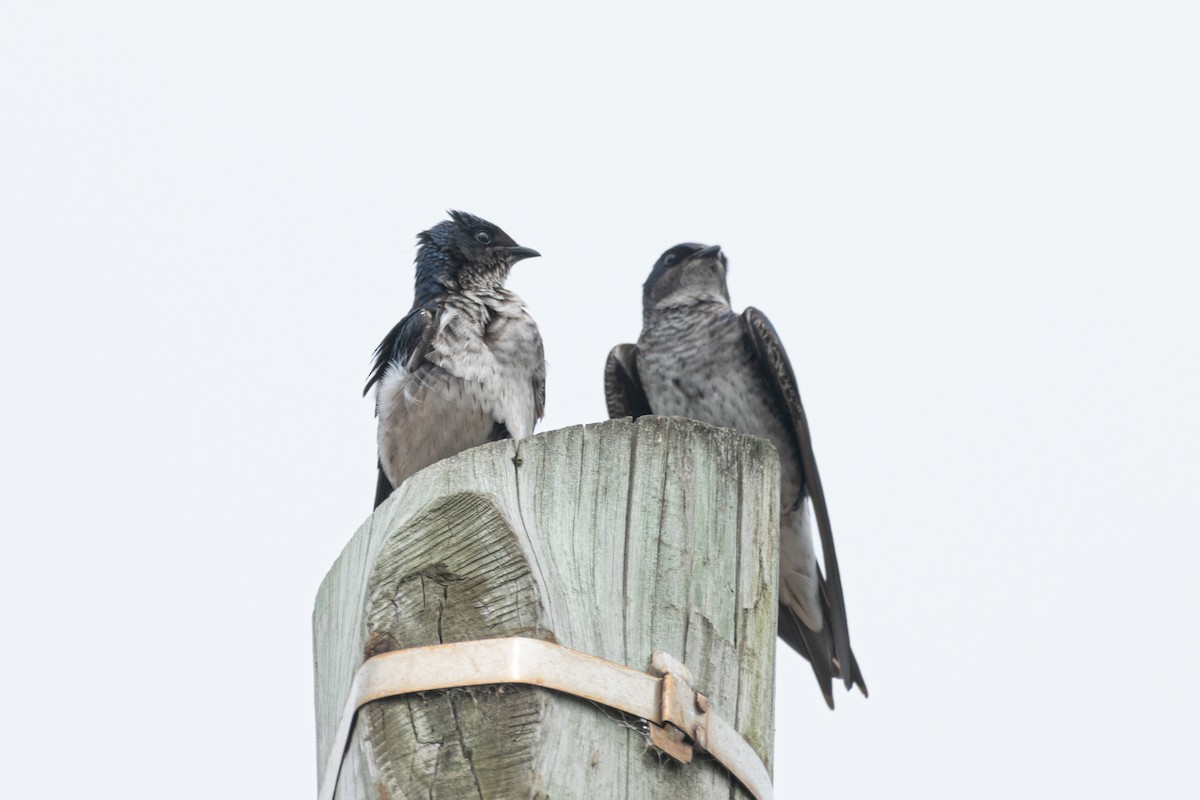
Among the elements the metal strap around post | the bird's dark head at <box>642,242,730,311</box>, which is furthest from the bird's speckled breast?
the metal strap around post

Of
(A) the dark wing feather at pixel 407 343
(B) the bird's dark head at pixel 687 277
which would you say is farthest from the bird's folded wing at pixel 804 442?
(A) the dark wing feather at pixel 407 343

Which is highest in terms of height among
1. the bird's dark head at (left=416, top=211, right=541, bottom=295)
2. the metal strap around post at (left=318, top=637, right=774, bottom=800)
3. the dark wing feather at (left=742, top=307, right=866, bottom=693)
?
the bird's dark head at (left=416, top=211, right=541, bottom=295)

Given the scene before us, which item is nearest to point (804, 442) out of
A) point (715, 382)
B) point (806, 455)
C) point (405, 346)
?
point (806, 455)

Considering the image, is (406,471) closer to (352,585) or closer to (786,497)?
(786,497)

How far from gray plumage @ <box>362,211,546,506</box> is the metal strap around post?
3.09 meters

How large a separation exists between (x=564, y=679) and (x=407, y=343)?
3.59 meters

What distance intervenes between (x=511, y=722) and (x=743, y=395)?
4300 millimetres

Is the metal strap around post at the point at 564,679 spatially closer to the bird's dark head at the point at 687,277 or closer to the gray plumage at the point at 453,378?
the gray plumage at the point at 453,378

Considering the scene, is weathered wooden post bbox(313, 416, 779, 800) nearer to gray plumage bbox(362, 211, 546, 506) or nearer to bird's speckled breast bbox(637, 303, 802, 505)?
gray plumage bbox(362, 211, 546, 506)

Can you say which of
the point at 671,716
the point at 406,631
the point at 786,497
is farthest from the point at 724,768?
the point at 786,497

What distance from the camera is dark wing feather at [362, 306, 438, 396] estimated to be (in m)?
5.98

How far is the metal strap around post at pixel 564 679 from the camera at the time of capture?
269 cm

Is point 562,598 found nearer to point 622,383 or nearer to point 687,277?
point 622,383

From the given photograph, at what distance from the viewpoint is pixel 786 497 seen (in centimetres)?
670
